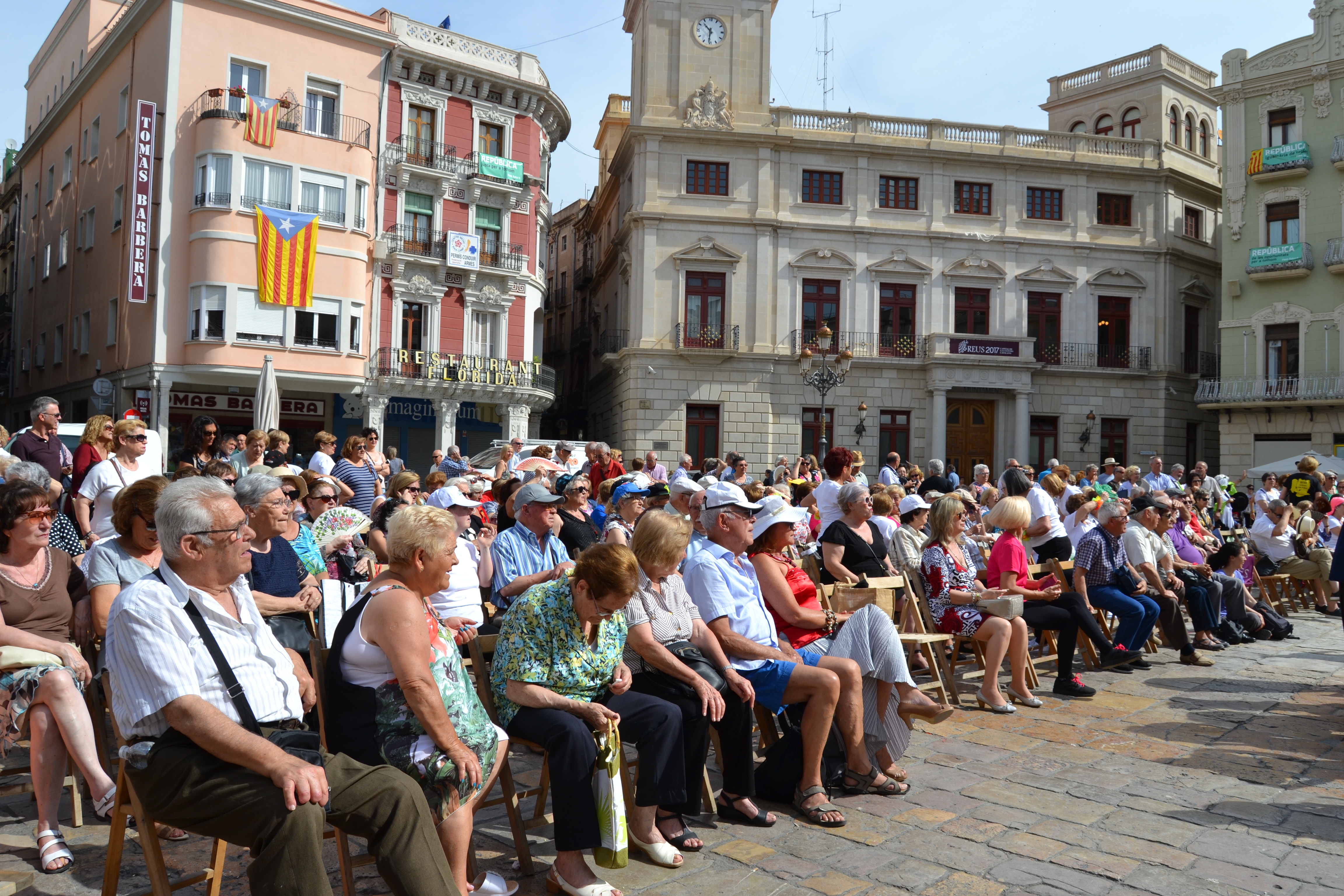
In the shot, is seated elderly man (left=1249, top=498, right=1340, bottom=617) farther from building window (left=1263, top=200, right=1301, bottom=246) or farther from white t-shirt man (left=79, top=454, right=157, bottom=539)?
building window (left=1263, top=200, right=1301, bottom=246)

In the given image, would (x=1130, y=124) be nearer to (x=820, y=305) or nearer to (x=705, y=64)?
(x=820, y=305)

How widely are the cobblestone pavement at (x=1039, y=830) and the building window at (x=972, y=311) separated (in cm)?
2628

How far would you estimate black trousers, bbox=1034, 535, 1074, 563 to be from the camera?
9.42 meters

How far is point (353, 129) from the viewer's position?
90.7ft

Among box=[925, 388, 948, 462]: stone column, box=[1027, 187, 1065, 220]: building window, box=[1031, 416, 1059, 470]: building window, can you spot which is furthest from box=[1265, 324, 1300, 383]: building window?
box=[925, 388, 948, 462]: stone column

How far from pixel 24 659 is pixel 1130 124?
131 feet

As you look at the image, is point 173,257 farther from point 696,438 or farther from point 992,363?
point 992,363

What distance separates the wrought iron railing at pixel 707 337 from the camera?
1201 inches

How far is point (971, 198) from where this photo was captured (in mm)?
32312

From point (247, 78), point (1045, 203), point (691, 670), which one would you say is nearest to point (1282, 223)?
point (1045, 203)

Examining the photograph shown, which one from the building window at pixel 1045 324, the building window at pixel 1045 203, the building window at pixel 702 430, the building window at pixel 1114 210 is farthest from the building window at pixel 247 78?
the building window at pixel 1114 210

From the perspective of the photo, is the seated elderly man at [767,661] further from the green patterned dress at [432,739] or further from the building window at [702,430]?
the building window at [702,430]

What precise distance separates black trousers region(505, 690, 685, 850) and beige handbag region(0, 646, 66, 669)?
2007 mm

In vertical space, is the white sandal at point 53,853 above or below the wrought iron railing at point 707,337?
below
